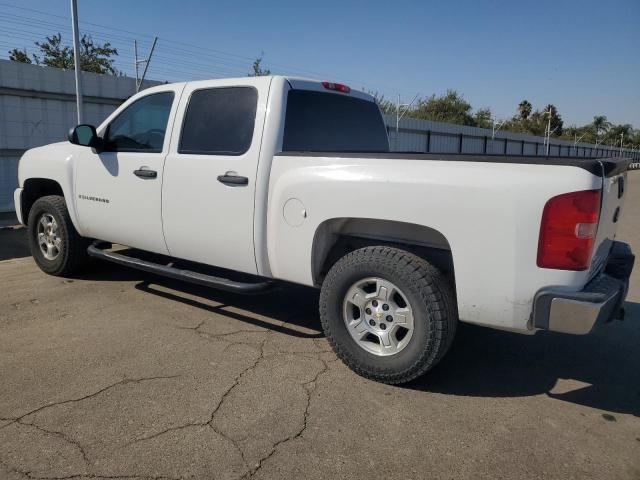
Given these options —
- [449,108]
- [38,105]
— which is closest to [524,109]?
[449,108]

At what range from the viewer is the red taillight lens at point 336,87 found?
168 inches

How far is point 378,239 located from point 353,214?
0.34m

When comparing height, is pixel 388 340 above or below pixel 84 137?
below

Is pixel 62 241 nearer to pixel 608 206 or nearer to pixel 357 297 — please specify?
pixel 357 297

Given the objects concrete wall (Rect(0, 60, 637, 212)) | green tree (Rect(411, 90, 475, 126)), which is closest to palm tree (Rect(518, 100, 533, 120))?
green tree (Rect(411, 90, 475, 126))

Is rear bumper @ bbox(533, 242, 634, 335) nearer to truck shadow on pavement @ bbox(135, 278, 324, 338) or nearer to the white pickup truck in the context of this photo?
the white pickup truck

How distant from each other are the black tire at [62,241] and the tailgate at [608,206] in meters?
4.78

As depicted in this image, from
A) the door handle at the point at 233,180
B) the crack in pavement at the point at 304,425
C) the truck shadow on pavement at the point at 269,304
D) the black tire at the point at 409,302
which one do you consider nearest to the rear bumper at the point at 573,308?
the black tire at the point at 409,302

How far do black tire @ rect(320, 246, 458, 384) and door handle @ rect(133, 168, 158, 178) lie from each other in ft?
6.21

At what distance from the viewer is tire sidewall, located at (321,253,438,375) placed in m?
3.01

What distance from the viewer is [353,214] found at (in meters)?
3.21

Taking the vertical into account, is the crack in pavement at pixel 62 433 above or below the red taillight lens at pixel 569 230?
below

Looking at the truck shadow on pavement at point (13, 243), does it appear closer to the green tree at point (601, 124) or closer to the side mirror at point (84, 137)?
the side mirror at point (84, 137)

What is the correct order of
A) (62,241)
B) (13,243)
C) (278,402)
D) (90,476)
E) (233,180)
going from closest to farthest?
(90,476) < (278,402) < (233,180) < (62,241) < (13,243)
